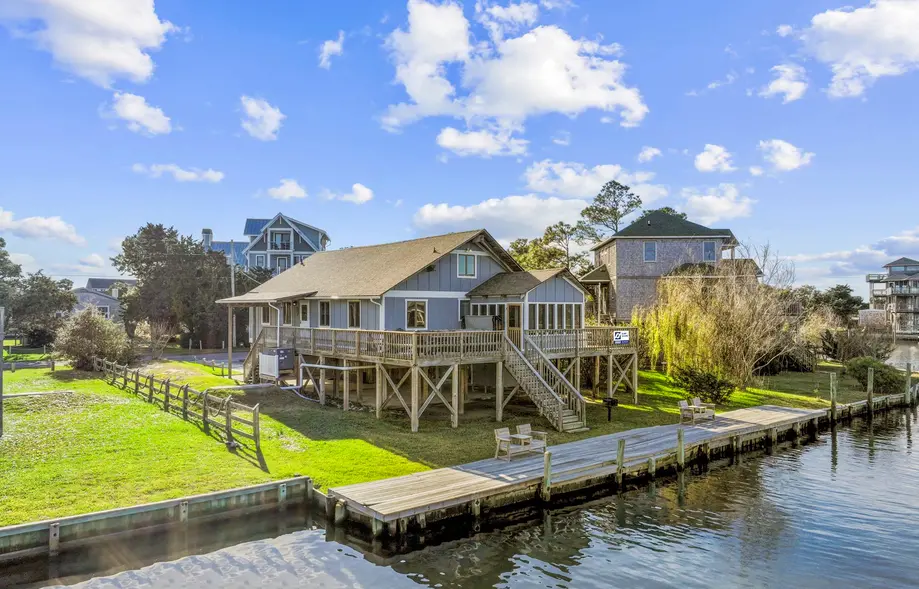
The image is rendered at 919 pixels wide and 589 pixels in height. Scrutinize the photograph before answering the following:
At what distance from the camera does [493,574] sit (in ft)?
36.0

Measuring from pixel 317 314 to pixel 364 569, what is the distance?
18719mm

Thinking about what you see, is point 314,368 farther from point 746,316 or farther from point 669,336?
point 746,316

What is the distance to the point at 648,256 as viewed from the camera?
42406 mm

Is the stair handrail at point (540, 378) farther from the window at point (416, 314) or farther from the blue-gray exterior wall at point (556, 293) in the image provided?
the window at point (416, 314)

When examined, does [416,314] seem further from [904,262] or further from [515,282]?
[904,262]

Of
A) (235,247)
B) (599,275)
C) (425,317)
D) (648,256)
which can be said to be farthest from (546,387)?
(235,247)

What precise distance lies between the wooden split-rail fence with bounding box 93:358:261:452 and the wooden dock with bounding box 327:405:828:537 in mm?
5413

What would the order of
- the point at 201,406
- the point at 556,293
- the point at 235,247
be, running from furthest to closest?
the point at 235,247
the point at 556,293
the point at 201,406

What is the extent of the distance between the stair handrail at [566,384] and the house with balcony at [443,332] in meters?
0.06

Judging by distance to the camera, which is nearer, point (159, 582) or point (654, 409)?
point (159, 582)

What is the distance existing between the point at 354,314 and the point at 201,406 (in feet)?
24.1

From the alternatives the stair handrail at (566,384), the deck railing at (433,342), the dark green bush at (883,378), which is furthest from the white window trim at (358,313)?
the dark green bush at (883,378)

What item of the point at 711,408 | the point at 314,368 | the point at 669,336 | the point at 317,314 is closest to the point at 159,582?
the point at 314,368

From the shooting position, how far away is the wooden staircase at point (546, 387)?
2061 cm
